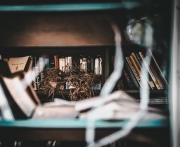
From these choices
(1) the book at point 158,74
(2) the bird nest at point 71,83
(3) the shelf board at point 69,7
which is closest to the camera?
(3) the shelf board at point 69,7

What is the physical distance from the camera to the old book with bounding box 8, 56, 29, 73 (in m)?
1.78

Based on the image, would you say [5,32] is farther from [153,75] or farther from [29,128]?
[153,75]

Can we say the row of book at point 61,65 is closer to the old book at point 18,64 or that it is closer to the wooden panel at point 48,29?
the old book at point 18,64

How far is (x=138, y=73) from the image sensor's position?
1.70 m

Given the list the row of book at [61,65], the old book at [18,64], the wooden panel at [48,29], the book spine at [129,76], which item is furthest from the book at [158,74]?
the old book at [18,64]

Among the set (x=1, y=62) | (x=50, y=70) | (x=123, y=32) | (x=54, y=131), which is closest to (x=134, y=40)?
(x=123, y=32)

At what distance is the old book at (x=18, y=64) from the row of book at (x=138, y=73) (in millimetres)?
763

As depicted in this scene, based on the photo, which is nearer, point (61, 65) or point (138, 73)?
point (138, 73)

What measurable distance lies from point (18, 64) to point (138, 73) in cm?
92

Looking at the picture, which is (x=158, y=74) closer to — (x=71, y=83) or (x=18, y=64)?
(x=71, y=83)

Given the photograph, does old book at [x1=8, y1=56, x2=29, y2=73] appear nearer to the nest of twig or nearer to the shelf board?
the nest of twig

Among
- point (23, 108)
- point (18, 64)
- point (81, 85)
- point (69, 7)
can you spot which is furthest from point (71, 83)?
point (69, 7)

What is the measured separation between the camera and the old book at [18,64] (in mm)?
1781

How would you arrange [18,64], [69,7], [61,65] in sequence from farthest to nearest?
1. [61,65]
2. [18,64]
3. [69,7]
